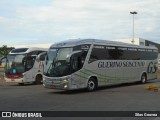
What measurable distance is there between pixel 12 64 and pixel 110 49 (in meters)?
8.15

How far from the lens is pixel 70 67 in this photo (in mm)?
20188

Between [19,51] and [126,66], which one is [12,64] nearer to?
[19,51]

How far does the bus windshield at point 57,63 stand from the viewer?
20164 millimetres

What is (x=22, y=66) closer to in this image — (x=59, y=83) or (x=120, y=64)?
(x=120, y=64)

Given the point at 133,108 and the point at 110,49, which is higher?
the point at 110,49

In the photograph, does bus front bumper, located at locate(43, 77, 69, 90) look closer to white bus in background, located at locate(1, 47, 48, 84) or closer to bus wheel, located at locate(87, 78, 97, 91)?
bus wheel, located at locate(87, 78, 97, 91)

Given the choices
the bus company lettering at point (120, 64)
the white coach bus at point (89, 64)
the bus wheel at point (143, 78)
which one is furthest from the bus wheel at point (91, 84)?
the bus wheel at point (143, 78)

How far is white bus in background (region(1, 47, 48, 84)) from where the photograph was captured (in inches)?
1087

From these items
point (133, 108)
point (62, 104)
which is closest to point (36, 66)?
point (62, 104)

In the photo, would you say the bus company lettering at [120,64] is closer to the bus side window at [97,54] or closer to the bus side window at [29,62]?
the bus side window at [97,54]

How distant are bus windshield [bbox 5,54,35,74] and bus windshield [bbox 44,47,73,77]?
22.6 feet

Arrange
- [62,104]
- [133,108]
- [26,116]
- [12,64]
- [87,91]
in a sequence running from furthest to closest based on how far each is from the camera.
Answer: [12,64], [87,91], [62,104], [133,108], [26,116]

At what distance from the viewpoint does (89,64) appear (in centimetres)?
2166

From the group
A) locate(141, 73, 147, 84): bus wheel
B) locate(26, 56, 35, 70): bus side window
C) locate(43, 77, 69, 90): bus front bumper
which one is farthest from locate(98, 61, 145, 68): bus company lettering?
locate(26, 56, 35, 70): bus side window
